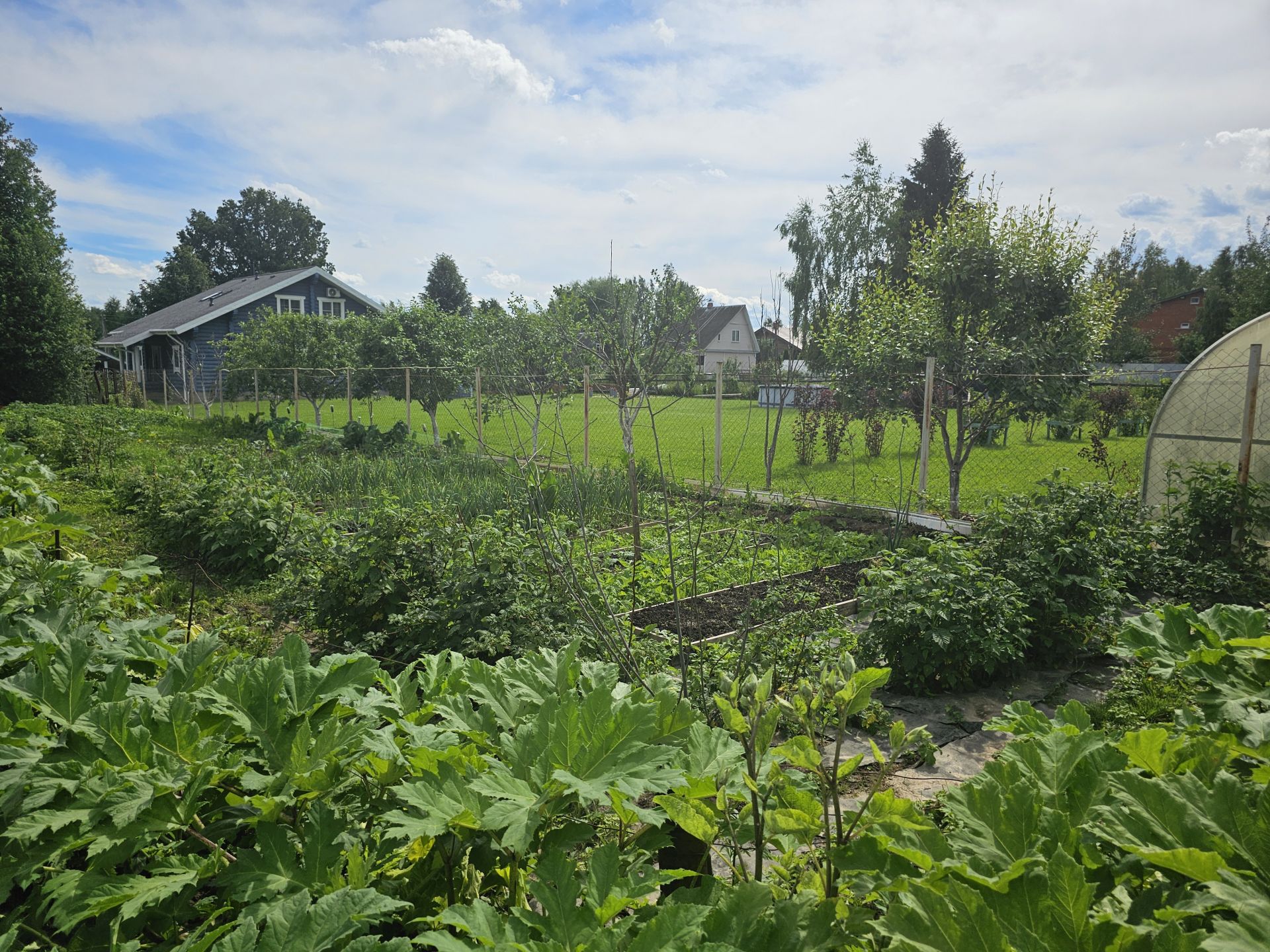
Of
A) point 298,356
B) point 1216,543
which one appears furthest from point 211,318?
point 1216,543

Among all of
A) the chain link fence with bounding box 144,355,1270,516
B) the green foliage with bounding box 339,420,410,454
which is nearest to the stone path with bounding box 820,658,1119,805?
the chain link fence with bounding box 144,355,1270,516

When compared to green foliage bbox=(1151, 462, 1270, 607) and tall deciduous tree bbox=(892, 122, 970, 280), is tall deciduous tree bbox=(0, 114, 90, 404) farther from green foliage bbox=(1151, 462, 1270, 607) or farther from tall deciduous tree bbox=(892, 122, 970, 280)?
tall deciduous tree bbox=(892, 122, 970, 280)

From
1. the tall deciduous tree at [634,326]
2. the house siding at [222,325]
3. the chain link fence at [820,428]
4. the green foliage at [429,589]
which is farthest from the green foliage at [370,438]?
the house siding at [222,325]

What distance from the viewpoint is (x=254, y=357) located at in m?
18.4

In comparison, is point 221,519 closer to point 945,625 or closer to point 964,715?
point 945,625

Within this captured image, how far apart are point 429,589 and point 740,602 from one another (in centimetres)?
232

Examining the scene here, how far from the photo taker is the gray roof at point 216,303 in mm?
27953

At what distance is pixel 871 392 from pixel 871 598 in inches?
262

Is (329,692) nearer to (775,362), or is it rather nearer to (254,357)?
(775,362)

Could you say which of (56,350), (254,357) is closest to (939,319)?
(254,357)

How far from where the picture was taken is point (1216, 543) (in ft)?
18.9

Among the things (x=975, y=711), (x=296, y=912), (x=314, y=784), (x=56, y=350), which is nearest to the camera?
(x=296, y=912)

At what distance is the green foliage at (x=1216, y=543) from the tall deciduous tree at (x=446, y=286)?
179ft

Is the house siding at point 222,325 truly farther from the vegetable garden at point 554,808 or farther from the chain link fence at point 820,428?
the vegetable garden at point 554,808
